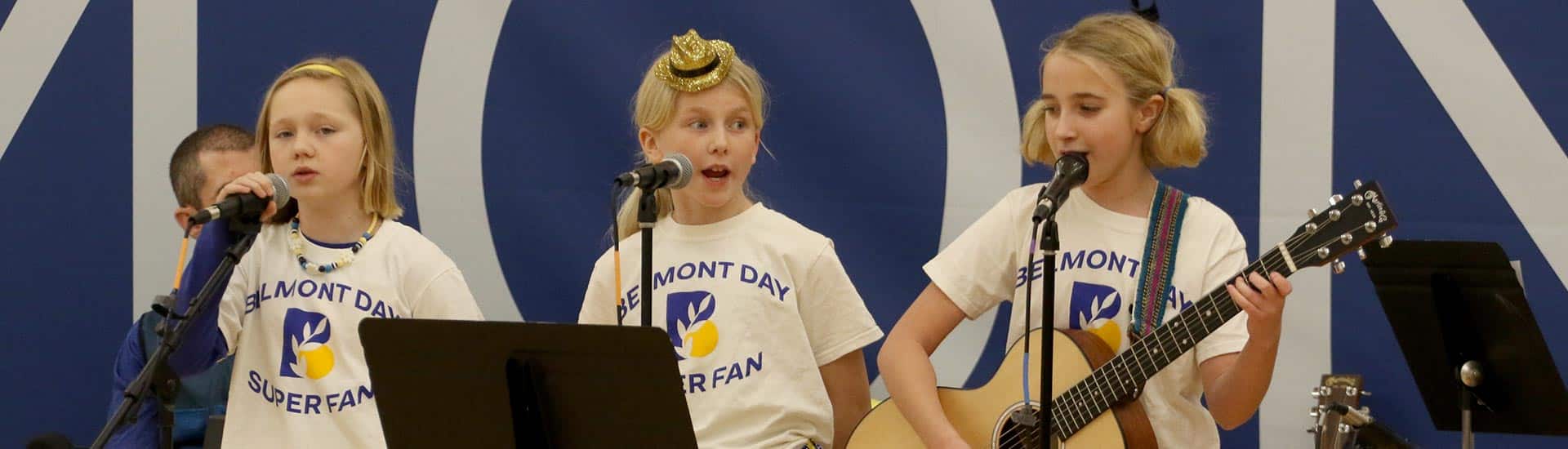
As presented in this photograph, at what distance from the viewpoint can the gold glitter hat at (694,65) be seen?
3547 mm

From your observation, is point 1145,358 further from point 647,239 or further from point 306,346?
point 306,346

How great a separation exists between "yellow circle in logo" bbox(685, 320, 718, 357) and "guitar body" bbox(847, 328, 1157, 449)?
0.37 meters

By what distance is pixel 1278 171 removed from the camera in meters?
3.88

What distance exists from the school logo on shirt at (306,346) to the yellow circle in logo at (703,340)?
765 millimetres

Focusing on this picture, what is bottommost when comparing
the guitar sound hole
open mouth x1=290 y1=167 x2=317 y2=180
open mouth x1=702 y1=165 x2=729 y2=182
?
the guitar sound hole

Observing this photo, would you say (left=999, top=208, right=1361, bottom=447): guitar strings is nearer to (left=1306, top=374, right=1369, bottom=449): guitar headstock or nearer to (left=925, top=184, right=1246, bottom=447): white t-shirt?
(left=925, top=184, right=1246, bottom=447): white t-shirt

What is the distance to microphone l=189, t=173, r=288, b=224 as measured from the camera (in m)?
3.06

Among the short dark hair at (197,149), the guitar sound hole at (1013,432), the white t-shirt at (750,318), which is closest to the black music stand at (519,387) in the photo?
the white t-shirt at (750,318)

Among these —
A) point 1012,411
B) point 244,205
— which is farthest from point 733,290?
point 244,205

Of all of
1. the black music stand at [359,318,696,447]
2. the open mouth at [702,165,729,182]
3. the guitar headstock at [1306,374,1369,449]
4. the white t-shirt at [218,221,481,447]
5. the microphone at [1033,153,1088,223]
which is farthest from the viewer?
the guitar headstock at [1306,374,1369,449]

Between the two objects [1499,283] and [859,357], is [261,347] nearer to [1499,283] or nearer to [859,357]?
[859,357]

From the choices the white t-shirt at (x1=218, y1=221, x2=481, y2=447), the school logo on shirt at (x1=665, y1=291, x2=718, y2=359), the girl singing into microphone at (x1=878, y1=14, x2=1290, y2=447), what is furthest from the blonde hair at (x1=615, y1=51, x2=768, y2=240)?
the girl singing into microphone at (x1=878, y1=14, x2=1290, y2=447)

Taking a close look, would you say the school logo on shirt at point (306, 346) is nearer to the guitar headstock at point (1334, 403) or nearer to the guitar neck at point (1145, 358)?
the guitar neck at point (1145, 358)

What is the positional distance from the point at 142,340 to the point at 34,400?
3.64 feet
